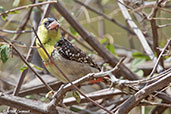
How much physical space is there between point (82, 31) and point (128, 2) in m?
0.53

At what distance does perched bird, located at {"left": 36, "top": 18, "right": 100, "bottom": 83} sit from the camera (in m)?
2.60

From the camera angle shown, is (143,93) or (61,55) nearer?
(143,93)

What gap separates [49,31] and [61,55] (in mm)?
285

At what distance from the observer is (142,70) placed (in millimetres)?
3402

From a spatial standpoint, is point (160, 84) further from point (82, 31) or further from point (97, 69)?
point (82, 31)

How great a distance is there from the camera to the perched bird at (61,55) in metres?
2.60

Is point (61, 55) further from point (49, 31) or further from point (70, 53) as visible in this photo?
point (49, 31)

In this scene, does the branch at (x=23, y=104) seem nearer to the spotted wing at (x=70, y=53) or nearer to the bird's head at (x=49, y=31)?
the spotted wing at (x=70, y=53)

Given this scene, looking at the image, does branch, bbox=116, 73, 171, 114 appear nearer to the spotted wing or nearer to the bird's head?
the spotted wing

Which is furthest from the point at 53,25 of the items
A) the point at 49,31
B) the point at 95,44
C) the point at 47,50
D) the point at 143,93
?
the point at 143,93

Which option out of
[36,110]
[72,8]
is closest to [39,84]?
[36,110]

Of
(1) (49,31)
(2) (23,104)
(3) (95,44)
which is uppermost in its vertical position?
(1) (49,31)

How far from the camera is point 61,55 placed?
2.62m

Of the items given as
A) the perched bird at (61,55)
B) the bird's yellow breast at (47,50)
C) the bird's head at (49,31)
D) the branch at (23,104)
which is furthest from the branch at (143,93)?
the bird's head at (49,31)
